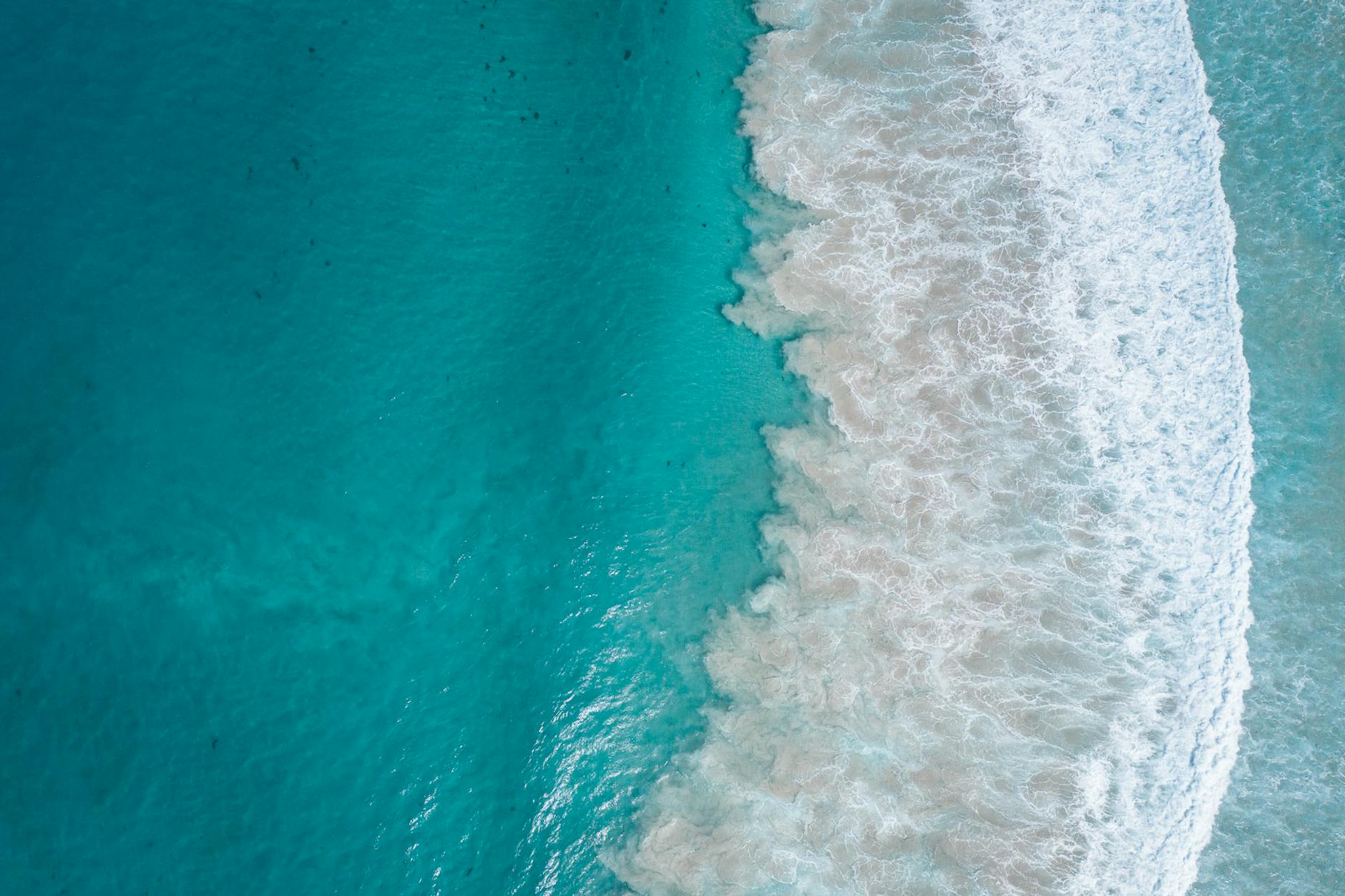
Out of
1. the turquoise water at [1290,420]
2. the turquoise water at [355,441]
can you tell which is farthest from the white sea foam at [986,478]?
the turquoise water at [355,441]

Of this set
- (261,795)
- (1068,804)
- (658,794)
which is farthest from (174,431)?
(1068,804)

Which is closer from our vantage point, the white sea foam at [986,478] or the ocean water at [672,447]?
the ocean water at [672,447]

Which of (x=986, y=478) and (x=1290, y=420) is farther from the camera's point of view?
(x=1290, y=420)

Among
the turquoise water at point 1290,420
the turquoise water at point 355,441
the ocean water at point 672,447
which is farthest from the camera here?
the turquoise water at point 1290,420

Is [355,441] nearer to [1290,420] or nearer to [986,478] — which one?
[986,478]

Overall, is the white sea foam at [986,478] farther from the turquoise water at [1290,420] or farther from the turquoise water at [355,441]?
the turquoise water at [355,441]

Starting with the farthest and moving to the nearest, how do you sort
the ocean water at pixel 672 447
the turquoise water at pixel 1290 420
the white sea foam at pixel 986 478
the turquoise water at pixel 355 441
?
the turquoise water at pixel 1290 420 < the white sea foam at pixel 986 478 < the ocean water at pixel 672 447 < the turquoise water at pixel 355 441

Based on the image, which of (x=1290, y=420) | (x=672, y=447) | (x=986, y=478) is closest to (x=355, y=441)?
(x=672, y=447)
